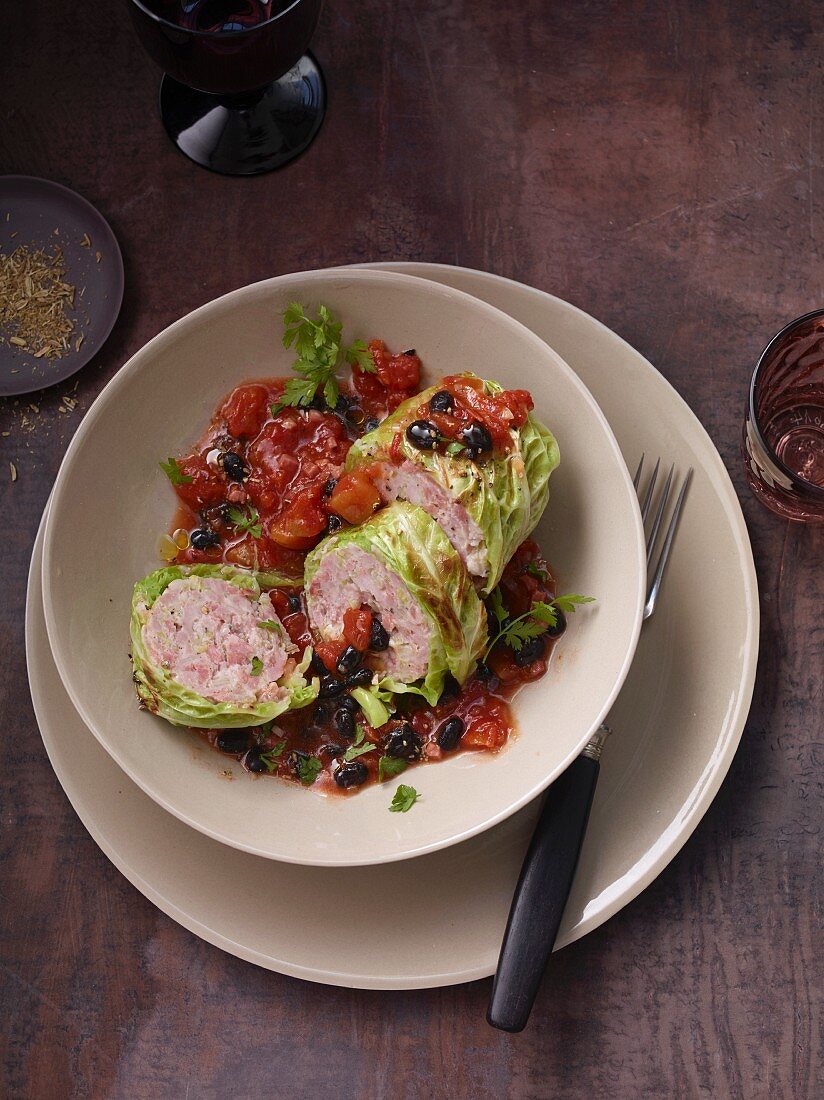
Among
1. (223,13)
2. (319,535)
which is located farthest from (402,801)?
(223,13)

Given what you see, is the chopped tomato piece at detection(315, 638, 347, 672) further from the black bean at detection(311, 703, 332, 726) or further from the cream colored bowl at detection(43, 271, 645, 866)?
the cream colored bowl at detection(43, 271, 645, 866)

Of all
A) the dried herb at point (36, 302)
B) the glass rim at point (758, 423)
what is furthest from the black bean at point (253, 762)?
the glass rim at point (758, 423)

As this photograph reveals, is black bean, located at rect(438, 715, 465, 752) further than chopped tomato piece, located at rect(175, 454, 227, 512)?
No

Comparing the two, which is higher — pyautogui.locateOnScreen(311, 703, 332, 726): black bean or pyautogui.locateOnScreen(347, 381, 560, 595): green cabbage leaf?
pyautogui.locateOnScreen(347, 381, 560, 595): green cabbage leaf

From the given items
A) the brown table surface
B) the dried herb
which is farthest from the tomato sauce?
the dried herb

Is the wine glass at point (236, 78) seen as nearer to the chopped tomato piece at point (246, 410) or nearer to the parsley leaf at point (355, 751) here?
the chopped tomato piece at point (246, 410)

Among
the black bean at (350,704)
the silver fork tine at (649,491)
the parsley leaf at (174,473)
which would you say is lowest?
the black bean at (350,704)

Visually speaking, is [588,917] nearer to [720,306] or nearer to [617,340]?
[617,340]
